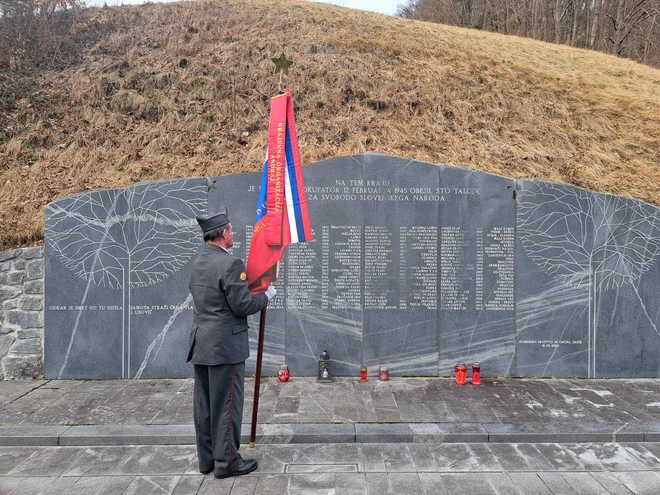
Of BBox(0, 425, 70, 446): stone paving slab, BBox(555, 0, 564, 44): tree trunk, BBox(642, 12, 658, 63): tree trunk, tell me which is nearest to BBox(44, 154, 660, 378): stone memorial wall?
BBox(0, 425, 70, 446): stone paving slab

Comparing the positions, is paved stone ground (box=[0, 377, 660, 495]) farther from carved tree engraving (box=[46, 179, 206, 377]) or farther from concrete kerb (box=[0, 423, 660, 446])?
carved tree engraving (box=[46, 179, 206, 377])

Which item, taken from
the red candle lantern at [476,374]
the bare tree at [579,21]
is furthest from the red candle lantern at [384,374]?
the bare tree at [579,21]

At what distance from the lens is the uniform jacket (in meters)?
4.18

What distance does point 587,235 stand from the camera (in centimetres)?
700

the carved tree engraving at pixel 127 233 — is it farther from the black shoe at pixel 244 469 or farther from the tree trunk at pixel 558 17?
the tree trunk at pixel 558 17

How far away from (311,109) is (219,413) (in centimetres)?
748

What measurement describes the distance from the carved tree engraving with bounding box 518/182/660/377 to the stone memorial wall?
0.02 meters

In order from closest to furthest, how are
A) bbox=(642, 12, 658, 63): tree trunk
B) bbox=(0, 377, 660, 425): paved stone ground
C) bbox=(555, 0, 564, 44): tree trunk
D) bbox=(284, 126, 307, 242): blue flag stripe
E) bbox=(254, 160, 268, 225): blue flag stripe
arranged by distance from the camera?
bbox=(254, 160, 268, 225): blue flag stripe, bbox=(284, 126, 307, 242): blue flag stripe, bbox=(0, 377, 660, 425): paved stone ground, bbox=(642, 12, 658, 63): tree trunk, bbox=(555, 0, 564, 44): tree trunk

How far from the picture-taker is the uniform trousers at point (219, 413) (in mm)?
4230

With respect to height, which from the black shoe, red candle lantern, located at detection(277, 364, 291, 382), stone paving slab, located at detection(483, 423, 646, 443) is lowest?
the black shoe

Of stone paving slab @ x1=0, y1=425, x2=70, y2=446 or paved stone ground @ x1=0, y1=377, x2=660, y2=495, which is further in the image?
stone paving slab @ x1=0, y1=425, x2=70, y2=446

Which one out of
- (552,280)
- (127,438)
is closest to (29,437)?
(127,438)

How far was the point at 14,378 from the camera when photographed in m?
6.81

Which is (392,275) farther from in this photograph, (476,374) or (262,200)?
(262,200)
